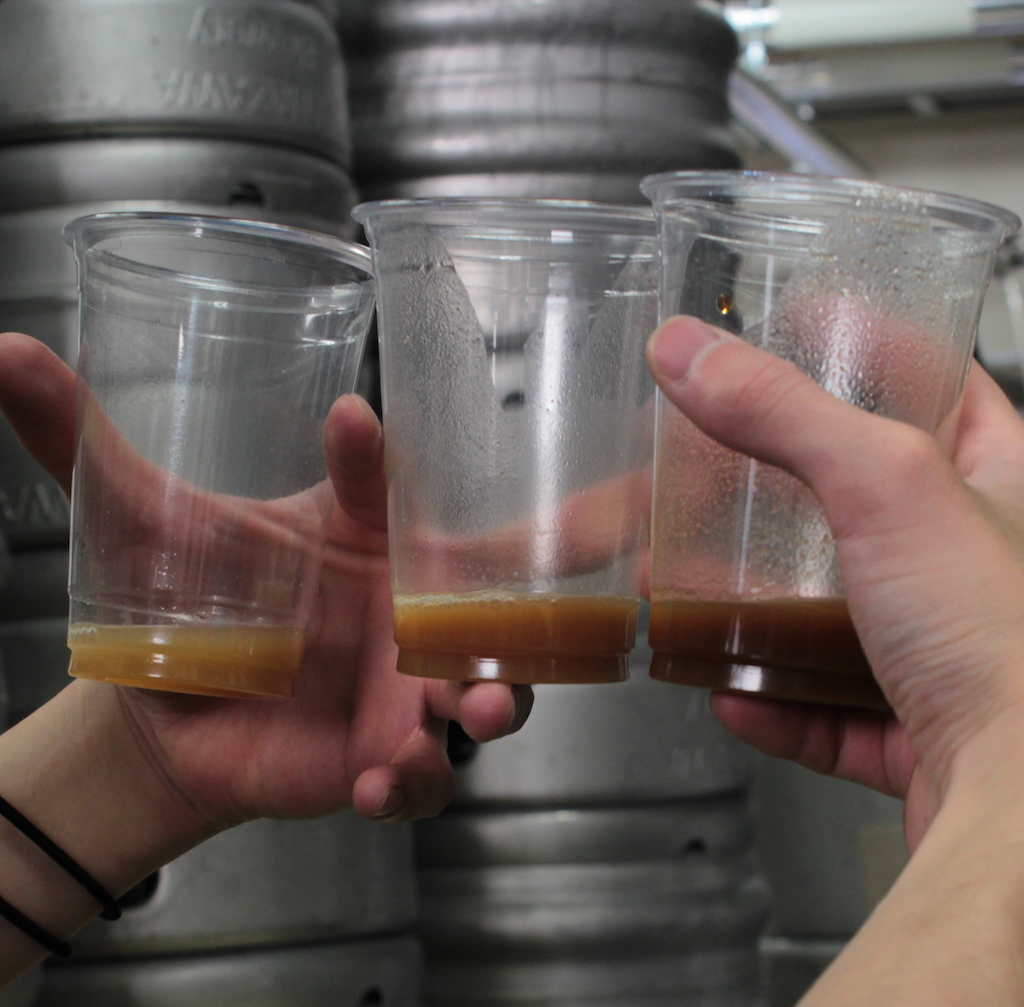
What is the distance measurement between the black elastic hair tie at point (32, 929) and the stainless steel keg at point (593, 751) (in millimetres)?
538

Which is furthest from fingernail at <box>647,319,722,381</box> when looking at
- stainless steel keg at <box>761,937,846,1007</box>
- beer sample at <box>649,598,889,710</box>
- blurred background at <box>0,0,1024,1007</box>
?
stainless steel keg at <box>761,937,846,1007</box>

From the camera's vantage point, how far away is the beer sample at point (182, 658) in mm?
632

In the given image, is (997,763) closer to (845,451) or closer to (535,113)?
(845,451)

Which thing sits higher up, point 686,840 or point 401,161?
point 401,161

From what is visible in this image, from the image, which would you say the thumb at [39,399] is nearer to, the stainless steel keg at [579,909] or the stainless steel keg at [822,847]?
the stainless steel keg at [579,909]

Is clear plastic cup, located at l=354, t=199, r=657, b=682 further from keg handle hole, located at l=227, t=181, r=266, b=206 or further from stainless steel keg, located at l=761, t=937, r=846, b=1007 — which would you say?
stainless steel keg, located at l=761, t=937, r=846, b=1007

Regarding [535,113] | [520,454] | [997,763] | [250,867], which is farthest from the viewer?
[535,113]

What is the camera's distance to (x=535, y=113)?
4.03 ft

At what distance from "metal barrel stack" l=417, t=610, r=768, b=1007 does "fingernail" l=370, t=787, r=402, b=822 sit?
529 millimetres

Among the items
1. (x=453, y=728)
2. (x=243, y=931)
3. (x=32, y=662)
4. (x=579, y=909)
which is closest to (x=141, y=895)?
(x=243, y=931)

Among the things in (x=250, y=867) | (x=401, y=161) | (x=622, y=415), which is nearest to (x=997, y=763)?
(x=622, y=415)

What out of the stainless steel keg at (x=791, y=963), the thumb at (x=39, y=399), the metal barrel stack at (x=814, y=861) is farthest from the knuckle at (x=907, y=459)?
the stainless steel keg at (x=791, y=963)

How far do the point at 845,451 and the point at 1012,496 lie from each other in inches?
4.8

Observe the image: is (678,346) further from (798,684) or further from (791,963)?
(791,963)
